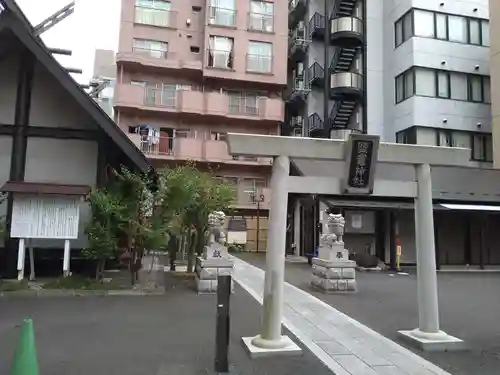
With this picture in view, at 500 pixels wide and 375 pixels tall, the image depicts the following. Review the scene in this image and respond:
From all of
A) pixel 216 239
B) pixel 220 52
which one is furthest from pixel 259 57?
pixel 216 239

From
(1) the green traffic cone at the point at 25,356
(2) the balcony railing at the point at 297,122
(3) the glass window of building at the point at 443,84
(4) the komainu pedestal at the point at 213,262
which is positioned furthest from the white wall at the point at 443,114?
(1) the green traffic cone at the point at 25,356

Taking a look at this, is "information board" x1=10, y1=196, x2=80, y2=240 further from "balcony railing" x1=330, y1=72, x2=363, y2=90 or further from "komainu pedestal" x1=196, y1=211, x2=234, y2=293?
"balcony railing" x1=330, y1=72, x2=363, y2=90

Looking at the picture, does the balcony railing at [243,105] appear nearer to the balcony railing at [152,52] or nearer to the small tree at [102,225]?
the balcony railing at [152,52]

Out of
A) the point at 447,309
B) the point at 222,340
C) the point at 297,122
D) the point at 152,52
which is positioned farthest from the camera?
the point at 297,122

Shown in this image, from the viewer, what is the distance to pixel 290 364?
5.63 metres

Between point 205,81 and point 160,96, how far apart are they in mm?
3271

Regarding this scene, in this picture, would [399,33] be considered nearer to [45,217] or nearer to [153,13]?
[153,13]

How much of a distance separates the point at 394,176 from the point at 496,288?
6728 millimetres

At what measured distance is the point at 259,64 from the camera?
2823 cm

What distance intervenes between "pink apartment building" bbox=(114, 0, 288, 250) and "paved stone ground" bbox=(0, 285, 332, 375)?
17.0m

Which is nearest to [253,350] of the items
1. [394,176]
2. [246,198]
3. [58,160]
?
[58,160]

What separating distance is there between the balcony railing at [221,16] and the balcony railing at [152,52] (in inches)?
142

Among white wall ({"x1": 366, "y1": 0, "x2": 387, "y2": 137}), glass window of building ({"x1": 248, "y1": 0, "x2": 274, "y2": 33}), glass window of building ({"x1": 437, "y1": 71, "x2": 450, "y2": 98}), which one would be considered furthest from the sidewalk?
glass window of building ({"x1": 248, "y1": 0, "x2": 274, "y2": 33})

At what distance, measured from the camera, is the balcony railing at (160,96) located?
26172mm
